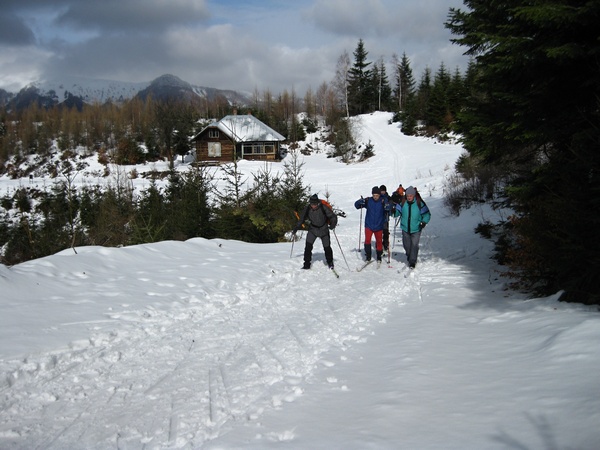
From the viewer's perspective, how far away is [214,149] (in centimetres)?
5625

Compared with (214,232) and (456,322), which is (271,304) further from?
(214,232)

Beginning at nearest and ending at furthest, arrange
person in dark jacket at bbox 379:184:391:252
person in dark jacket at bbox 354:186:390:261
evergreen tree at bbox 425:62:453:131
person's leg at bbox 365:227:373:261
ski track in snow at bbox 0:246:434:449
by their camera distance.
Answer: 1. ski track in snow at bbox 0:246:434:449
2. person in dark jacket at bbox 354:186:390:261
3. person's leg at bbox 365:227:373:261
4. person in dark jacket at bbox 379:184:391:252
5. evergreen tree at bbox 425:62:453:131

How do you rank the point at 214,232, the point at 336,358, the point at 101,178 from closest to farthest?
the point at 336,358 < the point at 214,232 < the point at 101,178

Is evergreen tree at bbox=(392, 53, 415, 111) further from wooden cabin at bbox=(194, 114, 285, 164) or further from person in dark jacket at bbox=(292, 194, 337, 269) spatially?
person in dark jacket at bbox=(292, 194, 337, 269)

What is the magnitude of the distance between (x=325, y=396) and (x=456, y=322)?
116 inches

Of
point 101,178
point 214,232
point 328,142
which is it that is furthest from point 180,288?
point 328,142

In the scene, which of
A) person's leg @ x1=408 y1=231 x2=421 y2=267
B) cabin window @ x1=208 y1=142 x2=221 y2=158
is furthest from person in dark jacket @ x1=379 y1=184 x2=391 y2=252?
cabin window @ x1=208 y1=142 x2=221 y2=158

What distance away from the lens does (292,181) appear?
17141 millimetres

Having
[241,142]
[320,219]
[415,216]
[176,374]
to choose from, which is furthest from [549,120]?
[241,142]

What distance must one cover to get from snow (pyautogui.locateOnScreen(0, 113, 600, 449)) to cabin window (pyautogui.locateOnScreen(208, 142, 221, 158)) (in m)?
48.6

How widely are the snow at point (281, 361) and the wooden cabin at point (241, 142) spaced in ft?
159

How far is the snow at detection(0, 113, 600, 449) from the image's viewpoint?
3.35 m

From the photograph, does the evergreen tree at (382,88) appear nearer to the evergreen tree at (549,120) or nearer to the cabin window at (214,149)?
the cabin window at (214,149)

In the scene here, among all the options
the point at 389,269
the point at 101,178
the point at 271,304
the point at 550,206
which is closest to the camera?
the point at 550,206
